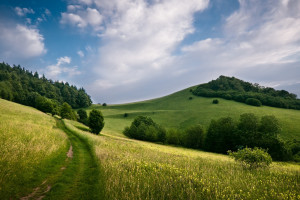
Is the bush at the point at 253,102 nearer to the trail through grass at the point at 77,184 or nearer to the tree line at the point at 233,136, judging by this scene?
the tree line at the point at 233,136

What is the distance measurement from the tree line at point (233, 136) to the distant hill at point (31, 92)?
54059 mm

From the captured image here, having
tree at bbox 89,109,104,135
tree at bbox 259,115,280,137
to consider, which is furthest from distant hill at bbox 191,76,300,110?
tree at bbox 89,109,104,135

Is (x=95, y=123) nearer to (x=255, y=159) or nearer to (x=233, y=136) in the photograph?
(x=255, y=159)

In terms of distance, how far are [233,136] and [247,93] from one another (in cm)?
7583

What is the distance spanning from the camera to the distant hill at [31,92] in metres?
80.6

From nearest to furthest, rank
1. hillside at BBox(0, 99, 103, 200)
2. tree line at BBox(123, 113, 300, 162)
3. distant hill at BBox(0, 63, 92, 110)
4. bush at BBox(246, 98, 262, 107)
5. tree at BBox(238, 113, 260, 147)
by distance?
hillside at BBox(0, 99, 103, 200), tree line at BBox(123, 113, 300, 162), tree at BBox(238, 113, 260, 147), distant hill at BBox(0, 63, 92, 110), bush at BBox(246, 98, 262, 107)

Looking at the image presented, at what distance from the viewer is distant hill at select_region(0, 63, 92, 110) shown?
80562mm

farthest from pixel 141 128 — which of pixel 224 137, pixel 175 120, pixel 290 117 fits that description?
pixel 290 117

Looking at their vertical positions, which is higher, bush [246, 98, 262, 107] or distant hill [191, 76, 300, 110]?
distant hill [191, 76, 300, 110]

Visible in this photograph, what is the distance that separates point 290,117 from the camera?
6450 cm

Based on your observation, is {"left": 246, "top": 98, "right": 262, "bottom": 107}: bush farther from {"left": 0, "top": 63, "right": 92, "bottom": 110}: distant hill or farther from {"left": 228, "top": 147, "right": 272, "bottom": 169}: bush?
{"left": 0, "top": 63, "right": 92, "bottom": 110}: distant hill

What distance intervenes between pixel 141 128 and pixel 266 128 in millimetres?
45782

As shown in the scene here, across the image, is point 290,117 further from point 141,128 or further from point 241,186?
point 241,186

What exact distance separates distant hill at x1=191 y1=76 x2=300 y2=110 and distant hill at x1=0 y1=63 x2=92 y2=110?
364ft
